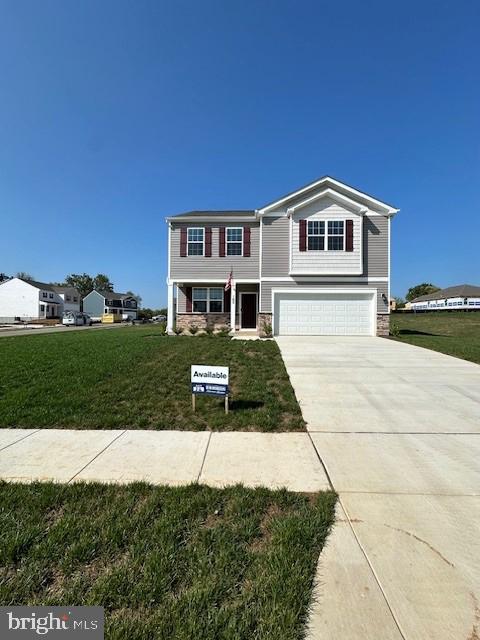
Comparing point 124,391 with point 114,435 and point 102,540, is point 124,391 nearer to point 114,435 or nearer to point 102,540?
point 114,435

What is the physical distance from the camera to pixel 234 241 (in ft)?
56.5

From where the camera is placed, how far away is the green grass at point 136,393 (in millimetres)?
4965

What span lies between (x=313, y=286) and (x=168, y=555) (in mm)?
14491

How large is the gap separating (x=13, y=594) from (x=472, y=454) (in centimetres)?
472

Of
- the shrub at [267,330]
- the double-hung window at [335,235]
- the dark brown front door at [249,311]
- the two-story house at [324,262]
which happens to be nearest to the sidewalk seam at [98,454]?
the shrub at [267,330]

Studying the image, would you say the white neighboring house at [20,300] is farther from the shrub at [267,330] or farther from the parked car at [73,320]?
the shrub at [267,330]

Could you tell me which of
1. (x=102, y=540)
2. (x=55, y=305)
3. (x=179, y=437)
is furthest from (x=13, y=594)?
(x=55, y=305)

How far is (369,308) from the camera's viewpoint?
1572cm

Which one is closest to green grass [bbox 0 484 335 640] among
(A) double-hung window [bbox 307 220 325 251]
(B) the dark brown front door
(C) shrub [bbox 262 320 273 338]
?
(C) shrub [bbox 262 320 273 338]

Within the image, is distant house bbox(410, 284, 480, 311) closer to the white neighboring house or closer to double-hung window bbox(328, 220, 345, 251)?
double-hung window bbox(328, 220, 345, 251)

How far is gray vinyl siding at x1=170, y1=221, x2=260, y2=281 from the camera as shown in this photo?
1706 cm

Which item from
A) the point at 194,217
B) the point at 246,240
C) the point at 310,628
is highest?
the point at 194,217

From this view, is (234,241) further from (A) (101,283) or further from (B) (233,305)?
(A) (101,283)

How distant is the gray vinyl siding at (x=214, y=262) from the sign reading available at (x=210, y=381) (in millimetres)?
12156
